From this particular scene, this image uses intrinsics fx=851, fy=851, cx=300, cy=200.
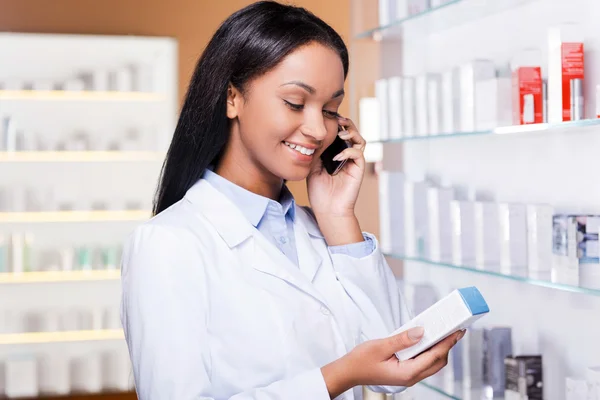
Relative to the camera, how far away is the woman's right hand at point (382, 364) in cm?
139

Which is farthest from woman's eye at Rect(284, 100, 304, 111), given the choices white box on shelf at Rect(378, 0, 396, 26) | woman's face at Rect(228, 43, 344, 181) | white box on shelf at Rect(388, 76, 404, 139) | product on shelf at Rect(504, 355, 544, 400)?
white box on shelf at Rect(378, 0, 396, 26)

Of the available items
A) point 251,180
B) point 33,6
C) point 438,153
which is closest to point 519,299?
point 438,153

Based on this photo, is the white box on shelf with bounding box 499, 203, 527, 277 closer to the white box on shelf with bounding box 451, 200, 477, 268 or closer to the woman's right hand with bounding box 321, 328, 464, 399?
the white box on shelf with bounding box 451, 200, 477, 268

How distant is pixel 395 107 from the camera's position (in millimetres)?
3256

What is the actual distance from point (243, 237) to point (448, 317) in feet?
1.33

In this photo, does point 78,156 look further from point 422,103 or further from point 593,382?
point 593,382

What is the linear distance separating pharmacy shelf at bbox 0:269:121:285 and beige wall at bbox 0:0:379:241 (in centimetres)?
124

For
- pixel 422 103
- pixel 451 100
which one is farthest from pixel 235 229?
pixel 422 103

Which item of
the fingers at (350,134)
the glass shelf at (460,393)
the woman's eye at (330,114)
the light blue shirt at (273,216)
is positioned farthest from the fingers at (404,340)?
the glass shelf at (460,393)

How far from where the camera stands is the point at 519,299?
2.84m

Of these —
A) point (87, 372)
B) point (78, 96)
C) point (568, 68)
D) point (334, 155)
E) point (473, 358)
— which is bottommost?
point (87, 372)

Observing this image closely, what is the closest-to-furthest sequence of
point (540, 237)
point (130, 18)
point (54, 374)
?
point (540, 237) < point (54, 374) < point (130, 18)

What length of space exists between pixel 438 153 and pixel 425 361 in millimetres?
2013

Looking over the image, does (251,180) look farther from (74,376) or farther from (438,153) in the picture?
(74,376)
